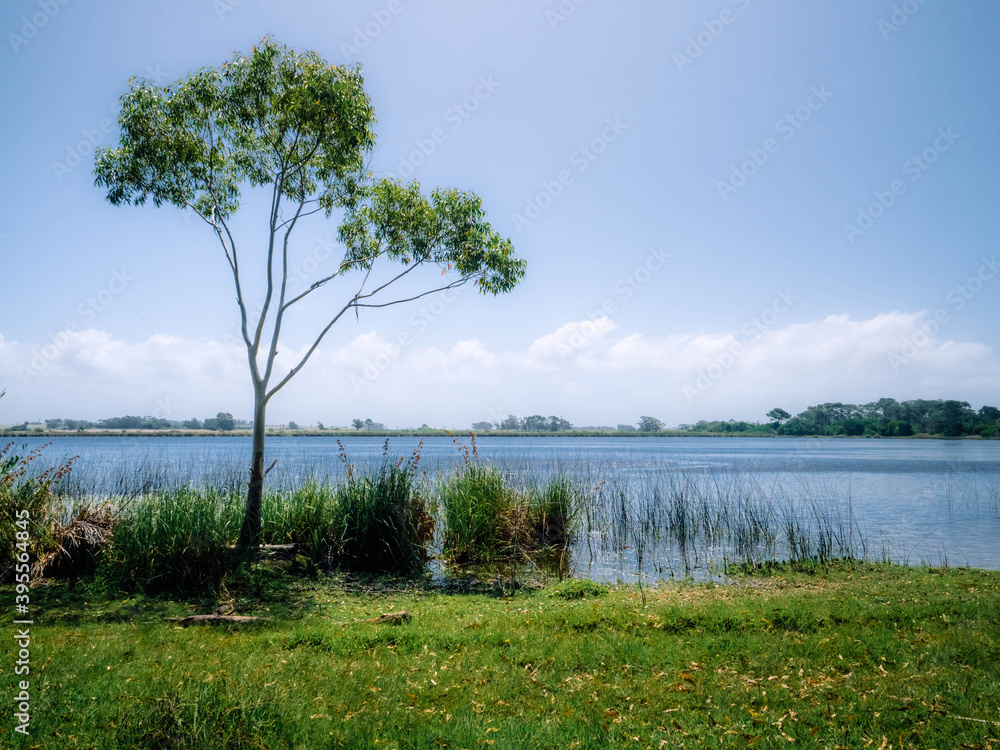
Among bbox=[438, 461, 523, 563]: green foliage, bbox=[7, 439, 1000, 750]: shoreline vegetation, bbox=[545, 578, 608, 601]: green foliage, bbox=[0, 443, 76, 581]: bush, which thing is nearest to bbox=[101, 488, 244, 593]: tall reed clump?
bbox=[7, 439, 1000, 750]: shoreline vegetation

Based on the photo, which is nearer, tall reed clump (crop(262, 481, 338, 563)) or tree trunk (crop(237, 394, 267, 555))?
tree trunk (crop(237, 394, 267, 555))

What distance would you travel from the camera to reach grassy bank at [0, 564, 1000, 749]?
13.2 feet

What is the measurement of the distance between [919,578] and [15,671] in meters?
11.6

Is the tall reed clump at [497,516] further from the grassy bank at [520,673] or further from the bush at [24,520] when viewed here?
the bush at [24,520]

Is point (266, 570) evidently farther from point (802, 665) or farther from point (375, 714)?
point (802, 665)

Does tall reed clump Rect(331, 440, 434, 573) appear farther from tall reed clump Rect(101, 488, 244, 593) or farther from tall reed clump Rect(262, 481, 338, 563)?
tall reed clump Rect(101, 488, 244, 593)

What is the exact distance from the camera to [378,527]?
10336 mm

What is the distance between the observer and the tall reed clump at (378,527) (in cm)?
1025

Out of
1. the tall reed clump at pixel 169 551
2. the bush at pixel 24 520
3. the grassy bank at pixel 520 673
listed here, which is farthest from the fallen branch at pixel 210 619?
the bush at pixel 24 520

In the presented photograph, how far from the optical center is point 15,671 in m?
4.77

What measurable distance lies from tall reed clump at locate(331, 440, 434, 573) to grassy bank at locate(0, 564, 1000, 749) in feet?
7.24

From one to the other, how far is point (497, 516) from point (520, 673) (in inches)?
263

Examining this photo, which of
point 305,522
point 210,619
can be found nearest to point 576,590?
point 210,619

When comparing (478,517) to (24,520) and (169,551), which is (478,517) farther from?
(24,520)
